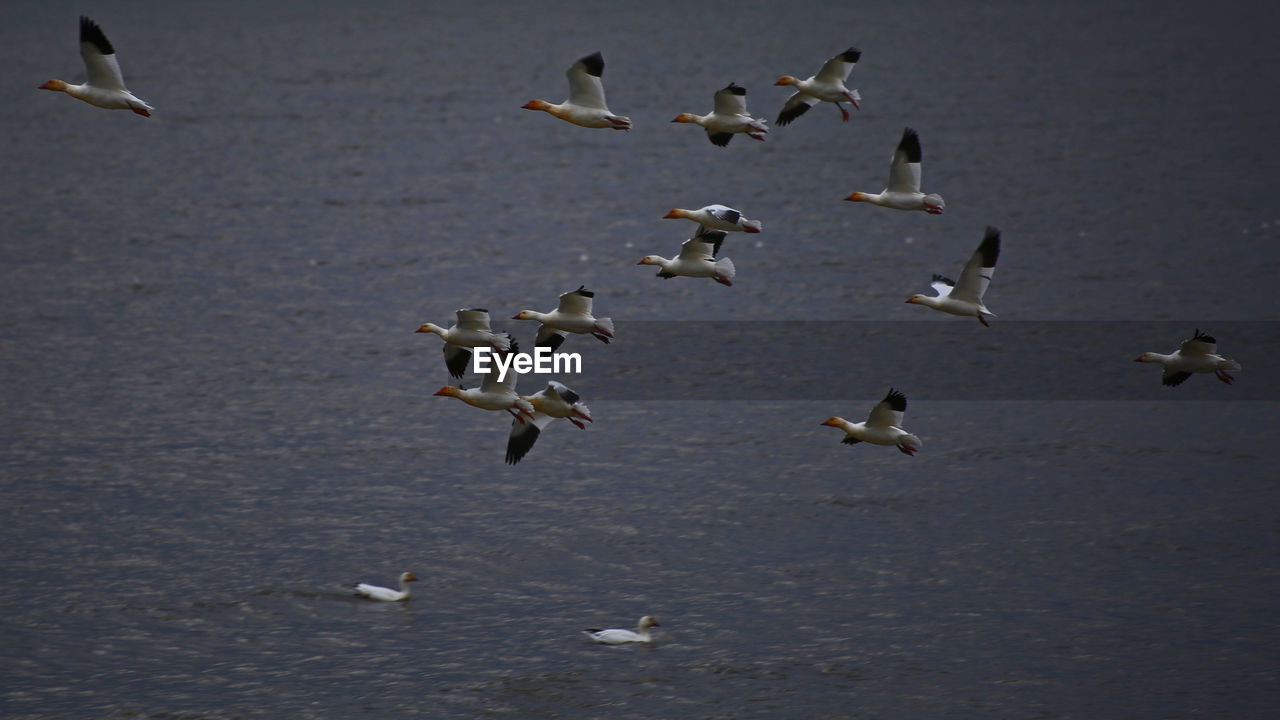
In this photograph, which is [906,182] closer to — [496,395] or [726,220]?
[726,220]

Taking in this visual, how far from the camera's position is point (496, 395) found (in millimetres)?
31047

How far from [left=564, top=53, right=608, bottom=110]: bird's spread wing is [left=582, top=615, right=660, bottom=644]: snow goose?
10.1 m

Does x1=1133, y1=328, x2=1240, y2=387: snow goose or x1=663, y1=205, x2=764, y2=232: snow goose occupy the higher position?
x1=663, y1=205, x2=764, y2=232: snow goose

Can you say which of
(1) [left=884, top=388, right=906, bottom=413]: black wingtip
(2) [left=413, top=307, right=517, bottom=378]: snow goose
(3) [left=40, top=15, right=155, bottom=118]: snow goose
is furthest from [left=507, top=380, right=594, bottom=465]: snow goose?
(3) [left=40, top=15, right=155, bottom=118]: snow goose

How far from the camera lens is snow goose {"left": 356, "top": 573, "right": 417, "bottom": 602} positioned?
35875mm

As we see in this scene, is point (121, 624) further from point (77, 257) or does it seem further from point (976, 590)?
point (77, 257)

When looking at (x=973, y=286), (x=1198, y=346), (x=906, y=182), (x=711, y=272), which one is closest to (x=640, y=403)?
(x=711, y=272)

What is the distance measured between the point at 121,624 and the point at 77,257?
30.6m

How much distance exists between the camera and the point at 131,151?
7975cm

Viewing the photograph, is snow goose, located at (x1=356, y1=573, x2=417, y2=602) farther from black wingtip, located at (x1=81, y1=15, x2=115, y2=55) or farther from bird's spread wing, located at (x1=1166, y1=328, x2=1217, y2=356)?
bird's spread wing, located at (x1=1166, y1=328, x2=1217, y2=356)

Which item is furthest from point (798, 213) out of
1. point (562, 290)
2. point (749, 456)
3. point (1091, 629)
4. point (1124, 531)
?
point (1091, 629)

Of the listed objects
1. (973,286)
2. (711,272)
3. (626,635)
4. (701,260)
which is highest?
(973,286)

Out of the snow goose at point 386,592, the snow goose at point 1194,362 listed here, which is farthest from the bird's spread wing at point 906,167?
the snow goose at point 386,592

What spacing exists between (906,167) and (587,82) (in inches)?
232
